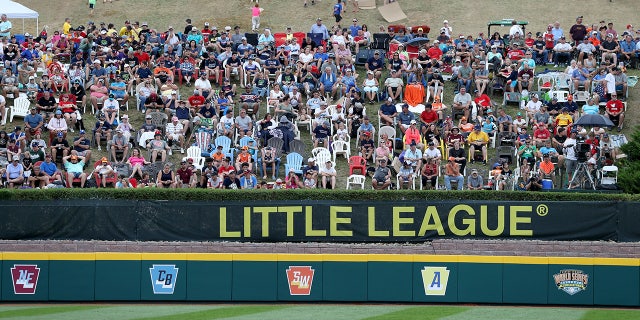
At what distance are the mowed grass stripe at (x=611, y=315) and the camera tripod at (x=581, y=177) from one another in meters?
6.65

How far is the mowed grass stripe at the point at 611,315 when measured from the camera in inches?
898

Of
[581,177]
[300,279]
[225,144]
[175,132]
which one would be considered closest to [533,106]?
[581,177]

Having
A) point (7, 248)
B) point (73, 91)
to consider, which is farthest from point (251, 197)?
point (73, 91)

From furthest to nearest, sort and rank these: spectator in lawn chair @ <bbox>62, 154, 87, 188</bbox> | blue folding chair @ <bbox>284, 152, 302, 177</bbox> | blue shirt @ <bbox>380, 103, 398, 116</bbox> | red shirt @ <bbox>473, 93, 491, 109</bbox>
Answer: red shirt @ <bbox>473, 93, 491, 109</bbox>
blue shirt @ <bbox>380, 103, 398, 116</bbox>
blue folding chair @ <bbox>284, 152, 302, 177</bbox>
spectator in lawn chair @ <bbox>62, 154, 87, 188</bbox>

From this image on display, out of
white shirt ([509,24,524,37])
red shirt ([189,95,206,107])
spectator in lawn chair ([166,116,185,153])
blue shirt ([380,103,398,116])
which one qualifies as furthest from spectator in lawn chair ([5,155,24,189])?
white shirt ([509,24,524,37])

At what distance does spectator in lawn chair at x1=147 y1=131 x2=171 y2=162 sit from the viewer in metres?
31.1

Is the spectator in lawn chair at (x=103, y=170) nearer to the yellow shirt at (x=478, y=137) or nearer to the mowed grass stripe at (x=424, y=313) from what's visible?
the mowed grass stripe at (x=424, y=313)

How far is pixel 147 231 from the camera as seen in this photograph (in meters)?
26.2

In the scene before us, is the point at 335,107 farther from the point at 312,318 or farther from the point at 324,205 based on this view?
the point at 312,318

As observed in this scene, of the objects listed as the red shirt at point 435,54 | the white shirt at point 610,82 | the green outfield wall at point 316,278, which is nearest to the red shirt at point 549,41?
the red shirt at point 435,54

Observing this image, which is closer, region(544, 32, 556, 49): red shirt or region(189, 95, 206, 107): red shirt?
region(189, 95, 206, 107): red shirt

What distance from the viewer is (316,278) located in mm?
24766

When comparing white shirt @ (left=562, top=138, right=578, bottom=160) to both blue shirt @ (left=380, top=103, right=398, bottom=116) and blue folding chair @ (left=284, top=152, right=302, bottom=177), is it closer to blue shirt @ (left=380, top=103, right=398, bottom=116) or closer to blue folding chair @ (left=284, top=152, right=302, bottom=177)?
blue shirt @ (left=380, top=103, right=398, bottom=116)

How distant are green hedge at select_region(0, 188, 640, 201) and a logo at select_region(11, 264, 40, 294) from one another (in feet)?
7.49
